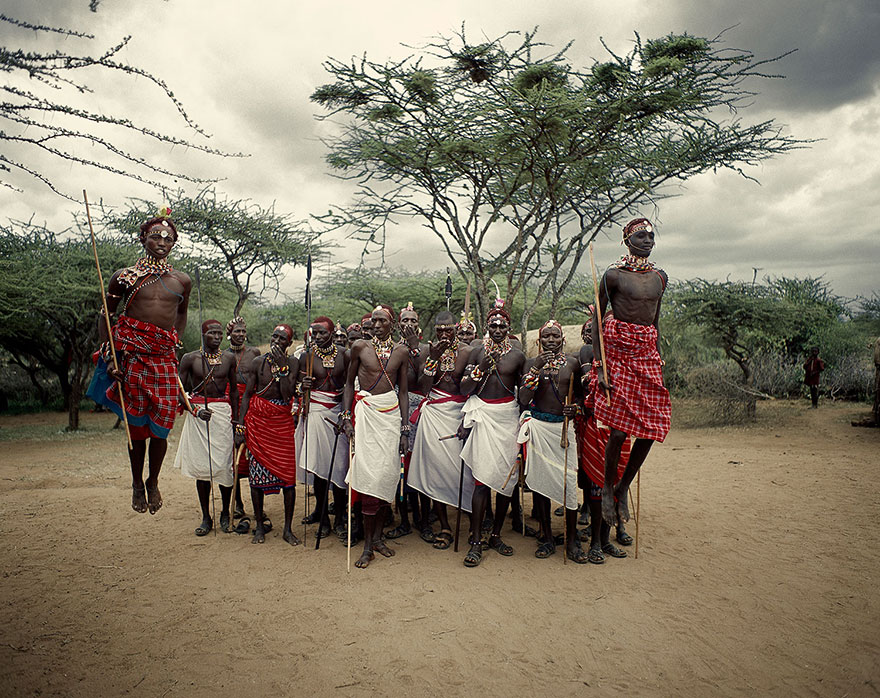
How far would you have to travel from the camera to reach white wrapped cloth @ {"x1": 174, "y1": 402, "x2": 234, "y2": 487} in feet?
20.8

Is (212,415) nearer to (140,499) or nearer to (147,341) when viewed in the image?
(140,499)

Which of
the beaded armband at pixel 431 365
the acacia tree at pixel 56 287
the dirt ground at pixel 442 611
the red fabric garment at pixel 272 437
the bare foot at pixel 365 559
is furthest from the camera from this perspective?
the acacia tree at pixel 56 287

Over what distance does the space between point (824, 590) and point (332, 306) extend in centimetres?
1976

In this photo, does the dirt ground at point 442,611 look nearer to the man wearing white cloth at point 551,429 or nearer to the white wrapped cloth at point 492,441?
the man wearing white cloth at point 551,429

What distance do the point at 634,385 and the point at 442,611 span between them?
2282 mm

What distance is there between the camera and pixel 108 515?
704 cm

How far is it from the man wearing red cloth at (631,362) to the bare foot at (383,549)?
221 cm

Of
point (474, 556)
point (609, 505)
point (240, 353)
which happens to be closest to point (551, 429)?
point (609, 505)

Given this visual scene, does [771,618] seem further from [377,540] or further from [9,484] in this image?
[9,484]

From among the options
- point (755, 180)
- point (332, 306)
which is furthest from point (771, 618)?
point (332, 306)

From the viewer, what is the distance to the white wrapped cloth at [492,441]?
553cm

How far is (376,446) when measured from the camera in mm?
5508

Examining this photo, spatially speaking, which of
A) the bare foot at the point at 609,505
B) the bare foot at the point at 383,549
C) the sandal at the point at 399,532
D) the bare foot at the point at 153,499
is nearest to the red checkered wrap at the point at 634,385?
the bare foot at the point at 609,505

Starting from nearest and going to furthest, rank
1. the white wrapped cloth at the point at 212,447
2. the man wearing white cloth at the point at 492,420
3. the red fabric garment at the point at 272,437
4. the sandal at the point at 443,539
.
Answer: the man wearing white cloth at the point at 492,420
the sandal at the point at 443,539
the red fabric garment at the point at 272,437
the white wrapped cloth at the point at 212,447
